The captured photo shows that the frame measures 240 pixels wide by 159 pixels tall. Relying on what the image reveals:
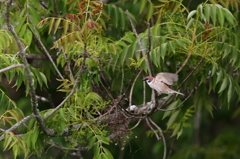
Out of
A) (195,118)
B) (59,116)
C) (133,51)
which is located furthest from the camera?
(195,118)

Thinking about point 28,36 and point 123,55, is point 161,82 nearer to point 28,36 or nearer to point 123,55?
point 123,55

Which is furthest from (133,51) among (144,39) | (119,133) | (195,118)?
(195,118)

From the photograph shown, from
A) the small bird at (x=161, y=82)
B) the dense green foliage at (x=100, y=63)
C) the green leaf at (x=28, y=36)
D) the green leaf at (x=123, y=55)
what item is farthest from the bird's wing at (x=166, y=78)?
the green leaf at (x=28, y=36)

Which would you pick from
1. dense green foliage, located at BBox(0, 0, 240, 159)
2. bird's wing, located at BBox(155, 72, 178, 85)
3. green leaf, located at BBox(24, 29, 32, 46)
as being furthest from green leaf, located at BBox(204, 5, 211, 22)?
green leaf, located at BBox(24, 29, 32, 46)

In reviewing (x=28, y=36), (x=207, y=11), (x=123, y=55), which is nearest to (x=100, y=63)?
(x=123, y=55)

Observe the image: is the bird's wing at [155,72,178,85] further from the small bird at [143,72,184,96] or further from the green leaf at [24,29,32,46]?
the green leaf at [24,29,32,46]

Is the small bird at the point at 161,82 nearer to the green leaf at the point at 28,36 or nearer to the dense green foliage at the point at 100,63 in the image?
the dense green foliage at the point at 100,63

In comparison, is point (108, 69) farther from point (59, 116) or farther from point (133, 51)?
point (59, 116)

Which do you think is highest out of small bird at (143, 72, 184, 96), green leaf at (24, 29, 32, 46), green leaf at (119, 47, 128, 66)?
green leaf at (24, 29, 32, 46)

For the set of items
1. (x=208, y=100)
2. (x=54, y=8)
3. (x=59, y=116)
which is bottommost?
(x=208, y=100)

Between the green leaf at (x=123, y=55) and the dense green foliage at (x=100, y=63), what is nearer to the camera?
the dense green foliage at (x=100, y=63)

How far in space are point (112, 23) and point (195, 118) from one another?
12.4 ft

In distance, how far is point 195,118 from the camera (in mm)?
9742

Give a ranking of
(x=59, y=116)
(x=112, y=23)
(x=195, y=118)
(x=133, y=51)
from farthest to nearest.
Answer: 1. (x=195, y=118)
2. (x=112, y=23)
3. (x=133, y=51)
4. (x=59, y=116)
